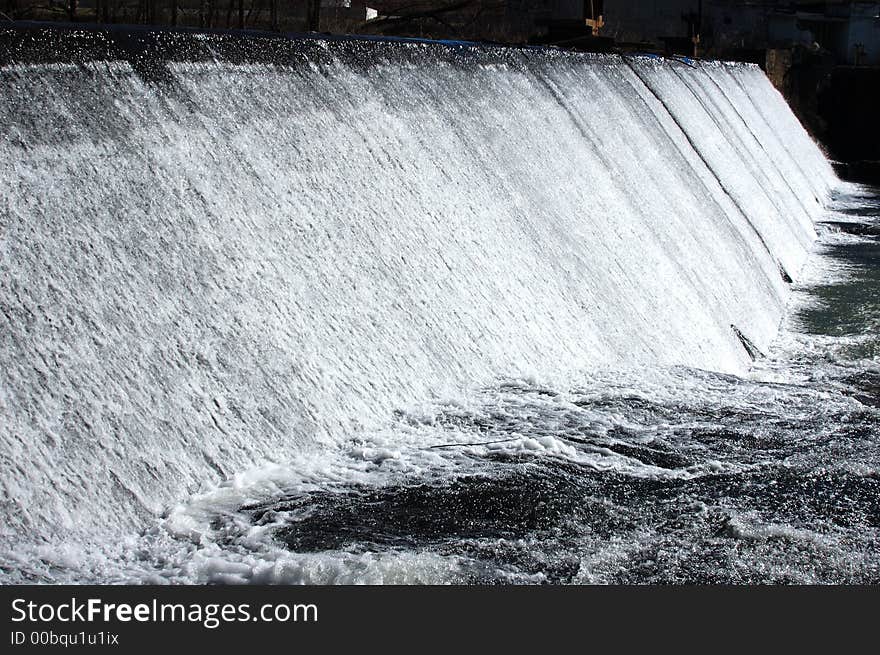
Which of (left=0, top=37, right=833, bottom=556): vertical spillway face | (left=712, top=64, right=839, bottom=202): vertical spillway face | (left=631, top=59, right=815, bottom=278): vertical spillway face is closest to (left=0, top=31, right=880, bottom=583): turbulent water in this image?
(left=0, top=37, right=833, bottom=556): vertical spillway face

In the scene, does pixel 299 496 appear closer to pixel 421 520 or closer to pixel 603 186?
pixel 421 520

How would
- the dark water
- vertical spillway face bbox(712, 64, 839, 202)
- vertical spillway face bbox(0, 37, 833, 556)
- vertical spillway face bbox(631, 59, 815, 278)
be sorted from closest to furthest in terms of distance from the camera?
the dark water
vertical spillway face bbox(0, 37, 833, 556)
vertical spillway face bbox(631, 59, 815, 278)
vertical spillway face bbox(712, 64, 839, 202)

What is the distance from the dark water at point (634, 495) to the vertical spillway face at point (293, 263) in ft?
1.31

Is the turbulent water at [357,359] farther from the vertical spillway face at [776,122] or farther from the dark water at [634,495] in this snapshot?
the vertical spillway face at [776,122]

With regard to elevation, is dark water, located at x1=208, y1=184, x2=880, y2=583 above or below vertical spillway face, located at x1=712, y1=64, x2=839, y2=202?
above

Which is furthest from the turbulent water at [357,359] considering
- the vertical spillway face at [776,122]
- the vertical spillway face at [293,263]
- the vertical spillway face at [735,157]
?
the vertical spillway face at [776,122]

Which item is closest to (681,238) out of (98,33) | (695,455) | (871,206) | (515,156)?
(515,156)

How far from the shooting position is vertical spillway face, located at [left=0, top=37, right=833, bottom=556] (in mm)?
4285

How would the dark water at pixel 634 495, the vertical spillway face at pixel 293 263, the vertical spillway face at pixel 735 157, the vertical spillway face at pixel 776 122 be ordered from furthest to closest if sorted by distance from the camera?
the vertical spillway face at pixel 776 122 → the vertical spillway face at pixel 735 157 → the vertical spillway face at pixel 293 263 → the dark water at pixel 634 495

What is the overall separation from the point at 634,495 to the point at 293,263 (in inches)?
73.7

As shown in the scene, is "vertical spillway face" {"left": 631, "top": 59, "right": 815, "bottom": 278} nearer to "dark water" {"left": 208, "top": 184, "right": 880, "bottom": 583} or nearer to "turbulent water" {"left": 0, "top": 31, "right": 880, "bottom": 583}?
"turbulent water" {"left": 0, "top": 31, "right": 880, "bottom": 583}

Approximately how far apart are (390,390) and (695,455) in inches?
51.7

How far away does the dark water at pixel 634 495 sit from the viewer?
4.03 meters

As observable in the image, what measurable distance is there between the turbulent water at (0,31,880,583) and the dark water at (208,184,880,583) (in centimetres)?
2
